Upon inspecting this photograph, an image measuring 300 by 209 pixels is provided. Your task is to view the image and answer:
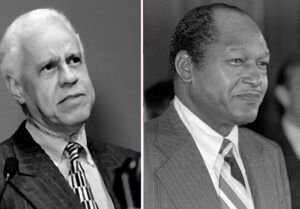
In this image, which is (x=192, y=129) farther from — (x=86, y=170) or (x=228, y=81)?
(x=86, y=170)

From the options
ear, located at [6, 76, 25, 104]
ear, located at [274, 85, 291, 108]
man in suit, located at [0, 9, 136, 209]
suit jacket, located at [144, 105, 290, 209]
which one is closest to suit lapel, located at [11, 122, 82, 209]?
man in suit, located at [0, 9, 136, 209]

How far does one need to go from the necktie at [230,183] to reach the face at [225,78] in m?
0.13

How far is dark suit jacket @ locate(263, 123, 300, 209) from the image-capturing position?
265 cm

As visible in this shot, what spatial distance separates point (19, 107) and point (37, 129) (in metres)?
0.11

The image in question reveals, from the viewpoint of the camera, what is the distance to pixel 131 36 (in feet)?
8.57

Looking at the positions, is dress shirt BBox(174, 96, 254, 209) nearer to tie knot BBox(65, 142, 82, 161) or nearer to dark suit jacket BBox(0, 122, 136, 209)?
tie knot BBox(65, 142, 82, 161)

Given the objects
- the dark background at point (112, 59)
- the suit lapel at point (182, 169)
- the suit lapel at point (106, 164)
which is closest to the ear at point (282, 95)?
the suit lapel at point (182, 169)

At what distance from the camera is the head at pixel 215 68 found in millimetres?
2592

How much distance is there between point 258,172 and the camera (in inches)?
104

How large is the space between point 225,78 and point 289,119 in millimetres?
356

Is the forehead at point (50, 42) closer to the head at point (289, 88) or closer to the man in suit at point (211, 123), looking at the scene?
the man in suit at point (211, 123)

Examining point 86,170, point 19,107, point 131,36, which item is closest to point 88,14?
point 131,36

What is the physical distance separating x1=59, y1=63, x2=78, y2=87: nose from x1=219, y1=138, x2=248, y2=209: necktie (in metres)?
0.69

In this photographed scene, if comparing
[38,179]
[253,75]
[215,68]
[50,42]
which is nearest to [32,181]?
[38,179]
